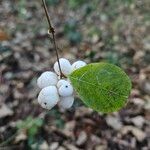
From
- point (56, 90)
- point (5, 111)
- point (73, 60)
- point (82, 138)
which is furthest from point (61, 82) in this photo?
point (73, 60)

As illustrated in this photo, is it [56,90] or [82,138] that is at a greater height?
[56,90]

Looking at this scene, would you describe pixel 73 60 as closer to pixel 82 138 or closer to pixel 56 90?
pixel 82 138

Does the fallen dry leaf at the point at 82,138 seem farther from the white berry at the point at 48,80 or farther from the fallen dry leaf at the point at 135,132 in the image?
the white berry at the point at 48,80

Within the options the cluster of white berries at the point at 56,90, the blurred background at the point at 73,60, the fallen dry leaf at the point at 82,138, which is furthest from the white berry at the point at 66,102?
the fallen dry leaf at the point at 82,138

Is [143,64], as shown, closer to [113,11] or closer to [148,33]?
[148,33]

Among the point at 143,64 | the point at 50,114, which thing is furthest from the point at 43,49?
the point at 50,114
